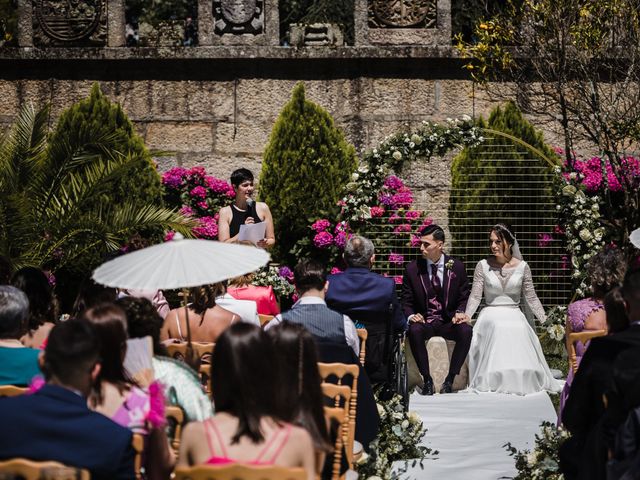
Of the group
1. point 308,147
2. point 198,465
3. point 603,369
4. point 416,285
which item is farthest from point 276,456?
point 308,147

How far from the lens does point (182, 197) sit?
38.3ft

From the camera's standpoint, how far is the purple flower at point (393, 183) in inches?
438

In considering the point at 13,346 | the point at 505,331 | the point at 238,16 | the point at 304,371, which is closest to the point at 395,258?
the point at 505,331

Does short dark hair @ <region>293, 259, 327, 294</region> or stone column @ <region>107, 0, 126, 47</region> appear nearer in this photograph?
short dark hair @ <region>293, 259, 327, 294</region>

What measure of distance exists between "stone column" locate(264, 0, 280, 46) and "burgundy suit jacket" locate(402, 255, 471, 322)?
3588 mm

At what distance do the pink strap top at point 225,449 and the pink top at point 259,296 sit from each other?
4354 millimetres

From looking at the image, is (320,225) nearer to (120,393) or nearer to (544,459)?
(544,459)

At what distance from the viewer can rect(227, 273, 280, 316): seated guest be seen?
Answer: 767 centimetres

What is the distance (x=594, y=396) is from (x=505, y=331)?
486cm

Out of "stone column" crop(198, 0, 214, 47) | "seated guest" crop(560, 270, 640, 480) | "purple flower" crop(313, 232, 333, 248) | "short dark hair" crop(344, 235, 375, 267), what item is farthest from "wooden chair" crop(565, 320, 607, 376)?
"stone column" crop(198, 0, 214, 47)

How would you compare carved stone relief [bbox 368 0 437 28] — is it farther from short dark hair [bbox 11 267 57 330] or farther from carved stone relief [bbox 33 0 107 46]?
short dark hair [bbox 11 267 57 330]

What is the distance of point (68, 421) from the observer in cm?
336

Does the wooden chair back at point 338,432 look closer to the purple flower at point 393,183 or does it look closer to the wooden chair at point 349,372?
the wooden chair at point 349,372

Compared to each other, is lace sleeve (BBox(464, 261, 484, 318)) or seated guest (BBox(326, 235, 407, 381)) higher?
seated guest (BBox(326, 235, 407, 381))
